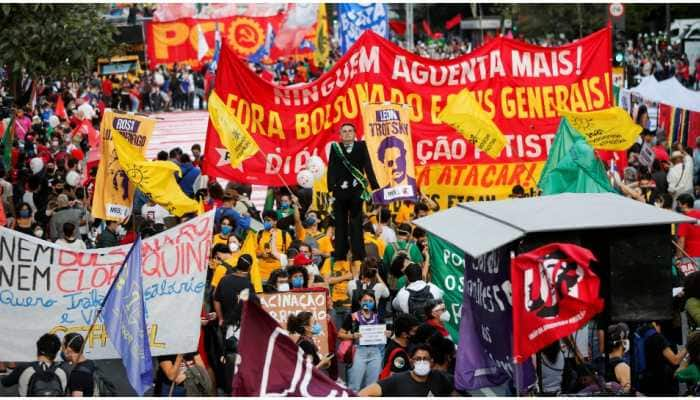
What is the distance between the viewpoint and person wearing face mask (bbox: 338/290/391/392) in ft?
33.0

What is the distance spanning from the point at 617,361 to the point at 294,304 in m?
2.86

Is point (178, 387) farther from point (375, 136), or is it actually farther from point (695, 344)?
point (375, 136)

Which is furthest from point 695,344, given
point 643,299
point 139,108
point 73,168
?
point 139,108

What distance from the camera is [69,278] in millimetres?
10469

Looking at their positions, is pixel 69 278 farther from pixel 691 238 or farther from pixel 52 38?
pixel 52 38

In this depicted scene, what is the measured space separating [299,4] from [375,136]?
34506mm

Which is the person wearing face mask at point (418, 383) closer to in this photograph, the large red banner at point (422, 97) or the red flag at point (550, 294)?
the red flag at point (550, 294)

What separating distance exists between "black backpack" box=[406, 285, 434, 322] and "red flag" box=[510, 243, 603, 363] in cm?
303

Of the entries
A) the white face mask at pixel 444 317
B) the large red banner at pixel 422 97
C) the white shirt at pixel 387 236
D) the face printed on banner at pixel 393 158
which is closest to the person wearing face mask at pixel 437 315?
the white face mask at pixel 444 317

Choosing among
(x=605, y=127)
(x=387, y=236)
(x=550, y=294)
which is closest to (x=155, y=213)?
(x=387, y=236)

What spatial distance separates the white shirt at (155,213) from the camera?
605 inches

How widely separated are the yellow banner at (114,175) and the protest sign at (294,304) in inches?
179

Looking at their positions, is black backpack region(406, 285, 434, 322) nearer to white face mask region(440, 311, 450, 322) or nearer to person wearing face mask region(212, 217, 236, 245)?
white face mask region(440, 311, 450, 322)

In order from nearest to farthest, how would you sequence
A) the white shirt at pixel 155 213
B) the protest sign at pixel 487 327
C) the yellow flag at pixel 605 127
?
the protest sign at pixel 487 327 → the white shirt at pixel 155 213 → the yellow flag at pixel 605 127
